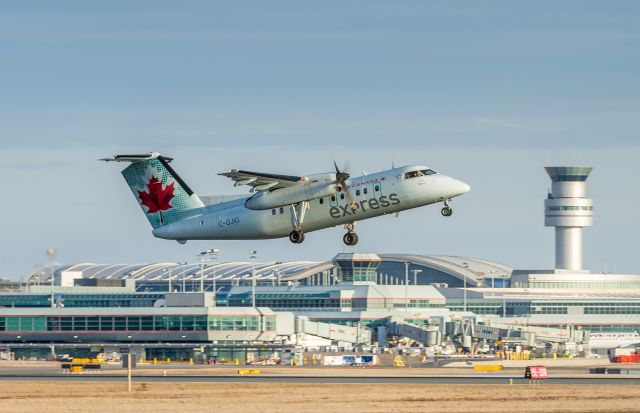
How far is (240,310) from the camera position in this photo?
184m

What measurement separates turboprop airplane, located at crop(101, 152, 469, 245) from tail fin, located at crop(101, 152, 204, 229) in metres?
0.07

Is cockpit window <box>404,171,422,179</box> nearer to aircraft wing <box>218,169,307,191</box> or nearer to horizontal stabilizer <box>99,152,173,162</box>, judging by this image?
aircraft wing <box>218,169,307,191</box>

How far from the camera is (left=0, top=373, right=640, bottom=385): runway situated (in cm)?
10444

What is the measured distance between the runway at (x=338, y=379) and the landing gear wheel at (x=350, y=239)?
838 inches

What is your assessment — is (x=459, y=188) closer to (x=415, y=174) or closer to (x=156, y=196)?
(x=415, y=174)

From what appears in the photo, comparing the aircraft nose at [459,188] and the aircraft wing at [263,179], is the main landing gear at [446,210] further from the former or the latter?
the aircraft wing at [263,179]

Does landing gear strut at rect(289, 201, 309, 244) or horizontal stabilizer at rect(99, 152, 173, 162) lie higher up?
horizontal stabilizer at rect(99, 152, 173, 162)

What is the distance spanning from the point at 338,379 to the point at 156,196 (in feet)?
78.3

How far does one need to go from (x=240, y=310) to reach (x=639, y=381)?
86891 millimetres

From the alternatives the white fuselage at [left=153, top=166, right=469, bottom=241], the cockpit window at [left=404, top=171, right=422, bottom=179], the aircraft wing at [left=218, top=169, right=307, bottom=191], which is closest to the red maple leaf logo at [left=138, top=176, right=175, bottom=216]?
the white fuselage at [left=153, top=166, right=469, bottom=241]

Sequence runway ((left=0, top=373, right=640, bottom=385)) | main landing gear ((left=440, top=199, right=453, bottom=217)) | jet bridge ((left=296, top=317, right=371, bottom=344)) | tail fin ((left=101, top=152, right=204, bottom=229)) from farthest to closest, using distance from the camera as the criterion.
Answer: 1. jet bridge ((left=296, top=317, right=371, bottom=344))
2. runway ((left=0, top=373, right=640, bottom=385))
3. tail fin ((left=101, top=152, right=204, bottom=229))
4. main landing gear ((left=440, top=199, right=453, bottom=217))

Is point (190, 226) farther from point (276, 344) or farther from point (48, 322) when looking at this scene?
point (48, 322)

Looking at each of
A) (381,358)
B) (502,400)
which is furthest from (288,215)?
(381,358)

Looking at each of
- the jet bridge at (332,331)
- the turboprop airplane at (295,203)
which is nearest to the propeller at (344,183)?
the turboprop airplane at (295,203)
